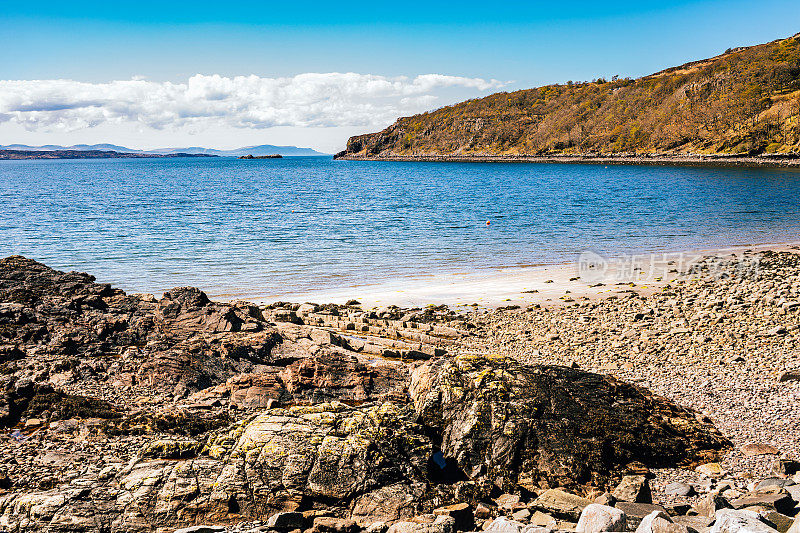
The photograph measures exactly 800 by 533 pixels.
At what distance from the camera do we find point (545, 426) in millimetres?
7980

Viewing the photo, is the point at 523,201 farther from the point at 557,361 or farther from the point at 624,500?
the point at 624,500

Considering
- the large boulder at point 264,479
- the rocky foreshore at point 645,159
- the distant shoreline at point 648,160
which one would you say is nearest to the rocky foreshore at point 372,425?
the large boulder at point 264,479

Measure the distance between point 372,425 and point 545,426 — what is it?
8.16 ft

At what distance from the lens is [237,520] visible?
20.4ft

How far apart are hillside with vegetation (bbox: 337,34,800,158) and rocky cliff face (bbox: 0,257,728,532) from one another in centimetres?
11327

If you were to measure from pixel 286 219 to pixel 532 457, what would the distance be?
4030 centimetres

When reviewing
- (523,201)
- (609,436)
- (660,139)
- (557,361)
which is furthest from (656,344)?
(660,139)

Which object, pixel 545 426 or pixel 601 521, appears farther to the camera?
pixel 545 426

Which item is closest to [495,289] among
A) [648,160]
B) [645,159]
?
[648,160]

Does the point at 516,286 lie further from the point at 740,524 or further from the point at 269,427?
the point at 740,524

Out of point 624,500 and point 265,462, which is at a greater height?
point 265,462

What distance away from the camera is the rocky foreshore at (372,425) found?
619 cm

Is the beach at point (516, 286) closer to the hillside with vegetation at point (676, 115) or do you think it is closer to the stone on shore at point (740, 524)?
the stone on shore at point (740, 524)

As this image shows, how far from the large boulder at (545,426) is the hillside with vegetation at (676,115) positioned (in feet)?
368
